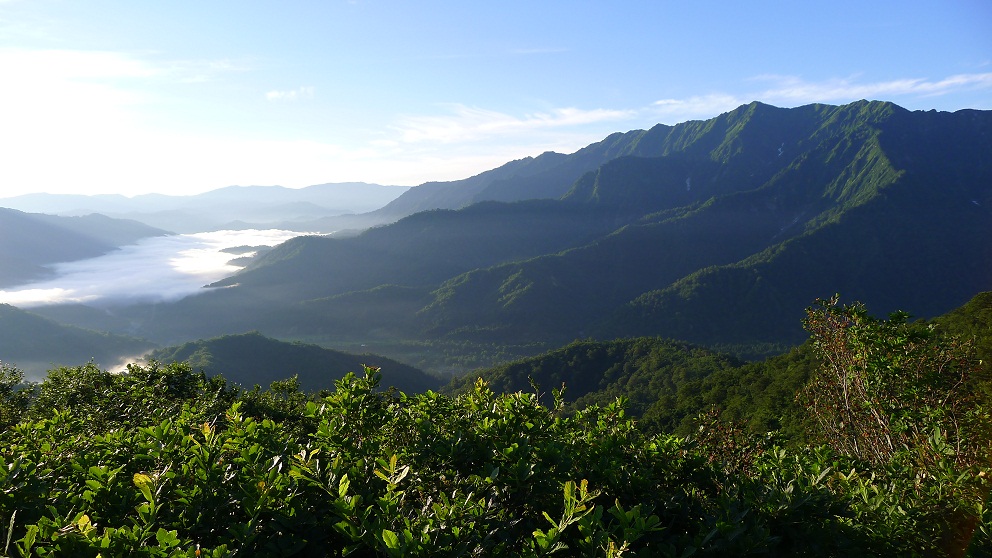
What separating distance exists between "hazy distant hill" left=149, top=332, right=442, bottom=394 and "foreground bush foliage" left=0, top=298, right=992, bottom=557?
421 feet

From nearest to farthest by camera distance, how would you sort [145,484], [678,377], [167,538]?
[167,538], [145,484], [678,377]

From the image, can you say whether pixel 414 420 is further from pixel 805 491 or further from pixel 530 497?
pixel 805 491

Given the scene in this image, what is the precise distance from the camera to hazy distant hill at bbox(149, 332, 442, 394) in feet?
444

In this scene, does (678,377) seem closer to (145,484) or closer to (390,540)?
(390,540)

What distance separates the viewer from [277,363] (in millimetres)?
142000

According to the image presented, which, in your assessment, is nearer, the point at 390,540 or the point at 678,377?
the point at 390,540

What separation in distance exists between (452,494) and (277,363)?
15041 cm

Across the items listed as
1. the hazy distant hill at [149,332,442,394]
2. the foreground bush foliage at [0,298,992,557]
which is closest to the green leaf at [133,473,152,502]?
the foreground bush foliage at [0,298,992,557]

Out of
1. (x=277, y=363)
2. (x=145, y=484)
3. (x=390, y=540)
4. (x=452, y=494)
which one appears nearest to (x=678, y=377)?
(x=277, y=363)

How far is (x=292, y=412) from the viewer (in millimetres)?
27359

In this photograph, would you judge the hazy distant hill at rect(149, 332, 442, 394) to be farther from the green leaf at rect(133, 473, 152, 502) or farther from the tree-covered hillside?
the green leaf at rect(133, 473, 152, 502)

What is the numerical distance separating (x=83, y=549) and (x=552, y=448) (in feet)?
15.4

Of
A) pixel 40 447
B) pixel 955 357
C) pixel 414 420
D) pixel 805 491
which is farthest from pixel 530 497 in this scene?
pixel 955 357

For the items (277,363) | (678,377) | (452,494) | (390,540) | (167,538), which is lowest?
(277,363)
